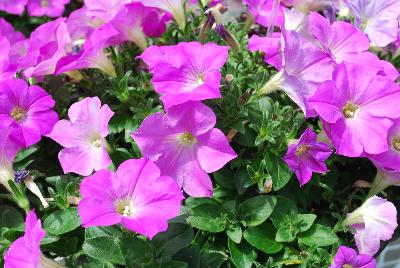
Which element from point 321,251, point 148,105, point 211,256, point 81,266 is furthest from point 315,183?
point 81,266

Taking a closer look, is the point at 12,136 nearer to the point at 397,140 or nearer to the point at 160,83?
the point at 160,83

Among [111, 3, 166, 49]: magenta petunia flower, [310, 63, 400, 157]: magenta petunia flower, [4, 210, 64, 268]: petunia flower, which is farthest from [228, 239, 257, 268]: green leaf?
[111, 3, 166, 49]: magenta petunia flower

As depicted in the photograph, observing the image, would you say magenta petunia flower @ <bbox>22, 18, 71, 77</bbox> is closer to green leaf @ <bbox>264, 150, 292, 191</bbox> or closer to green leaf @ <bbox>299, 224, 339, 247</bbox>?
green leaf @ <bbox>264, 150, 292, 191</bbox>

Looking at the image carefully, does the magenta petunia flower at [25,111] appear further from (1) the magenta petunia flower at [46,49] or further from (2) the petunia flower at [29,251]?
(2) the petunia flower at [29,251]

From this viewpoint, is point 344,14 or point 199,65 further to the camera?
point 344,14

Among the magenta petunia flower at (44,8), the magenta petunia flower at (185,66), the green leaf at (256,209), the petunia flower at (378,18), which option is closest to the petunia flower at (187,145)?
the magenta petunia flower at (185,66)

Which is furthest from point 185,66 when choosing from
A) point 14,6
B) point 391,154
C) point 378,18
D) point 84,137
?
point 14,6
